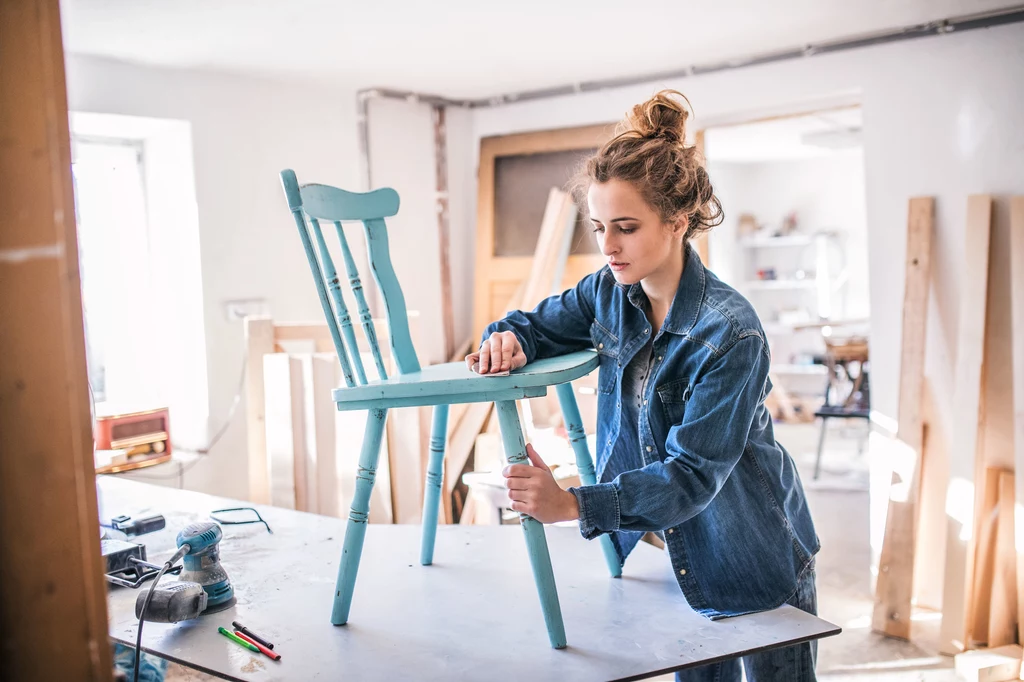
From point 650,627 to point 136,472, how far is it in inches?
123

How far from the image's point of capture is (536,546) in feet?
4.45

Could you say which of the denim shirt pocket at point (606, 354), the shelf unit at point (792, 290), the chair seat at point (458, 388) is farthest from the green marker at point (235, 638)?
the shelf unit at point (792, 290)

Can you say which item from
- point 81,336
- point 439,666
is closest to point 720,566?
point 439,666

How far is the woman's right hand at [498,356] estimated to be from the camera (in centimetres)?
144

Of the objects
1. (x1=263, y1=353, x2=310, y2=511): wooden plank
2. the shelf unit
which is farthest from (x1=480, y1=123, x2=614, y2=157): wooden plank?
the shelf unit

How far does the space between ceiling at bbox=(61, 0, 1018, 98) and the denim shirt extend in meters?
1.84

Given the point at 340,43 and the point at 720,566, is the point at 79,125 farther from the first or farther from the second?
the point at 720,566

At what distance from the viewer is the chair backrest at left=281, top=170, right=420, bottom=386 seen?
4.74ft

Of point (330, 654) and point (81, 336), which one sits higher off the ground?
point (81, 336)

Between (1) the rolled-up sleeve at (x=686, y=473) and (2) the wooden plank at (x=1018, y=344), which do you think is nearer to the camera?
(1) the rolled-up sleeve at (x=686, y=473)

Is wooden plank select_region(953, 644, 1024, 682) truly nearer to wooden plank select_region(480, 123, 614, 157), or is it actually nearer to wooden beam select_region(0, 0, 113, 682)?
wooden plank select_region(480, 123, 614, 157)

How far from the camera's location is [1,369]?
0.75m

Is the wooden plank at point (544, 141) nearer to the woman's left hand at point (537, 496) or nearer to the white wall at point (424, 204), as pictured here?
the white wall at point (424, 204)

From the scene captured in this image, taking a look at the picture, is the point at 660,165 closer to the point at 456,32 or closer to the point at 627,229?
the point at 627,229
